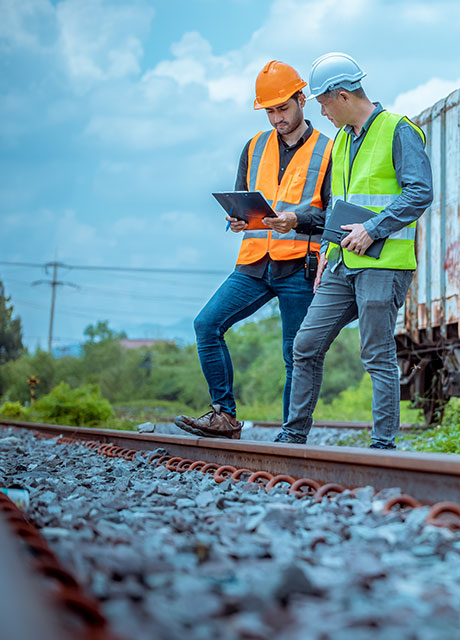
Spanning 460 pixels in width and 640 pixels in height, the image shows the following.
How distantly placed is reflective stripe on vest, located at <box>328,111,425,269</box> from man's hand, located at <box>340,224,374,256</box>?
0.06 metres

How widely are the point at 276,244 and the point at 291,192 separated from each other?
34cm

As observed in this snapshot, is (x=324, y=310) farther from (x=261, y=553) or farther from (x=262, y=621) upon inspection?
(x=262, y=621)

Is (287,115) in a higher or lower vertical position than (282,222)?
higher

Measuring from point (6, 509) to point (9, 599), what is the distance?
4.32 ft

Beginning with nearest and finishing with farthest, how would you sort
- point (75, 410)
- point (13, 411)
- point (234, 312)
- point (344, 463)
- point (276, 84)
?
point (344, 463) < point (276, 84) < point (234, 312) < point (75, 410) < point (13, 411)

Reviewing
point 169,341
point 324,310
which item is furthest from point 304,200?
point 169,341

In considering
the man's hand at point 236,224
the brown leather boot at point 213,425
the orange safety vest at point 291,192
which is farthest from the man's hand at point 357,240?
the brown leather boot at point 213,425

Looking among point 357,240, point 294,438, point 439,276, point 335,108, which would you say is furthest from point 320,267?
point 439,276

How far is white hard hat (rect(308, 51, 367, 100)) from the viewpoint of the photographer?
3.67 meters

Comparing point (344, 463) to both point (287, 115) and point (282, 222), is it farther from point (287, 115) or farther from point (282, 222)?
point (287, 115)

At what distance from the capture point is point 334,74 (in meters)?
3.67

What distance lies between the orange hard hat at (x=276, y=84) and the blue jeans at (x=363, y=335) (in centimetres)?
114

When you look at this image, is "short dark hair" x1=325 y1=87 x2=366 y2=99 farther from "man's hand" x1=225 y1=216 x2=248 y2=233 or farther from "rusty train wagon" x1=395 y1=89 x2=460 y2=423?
"rusty train wagon" x1=395 y1=89 x2=460 y2=423

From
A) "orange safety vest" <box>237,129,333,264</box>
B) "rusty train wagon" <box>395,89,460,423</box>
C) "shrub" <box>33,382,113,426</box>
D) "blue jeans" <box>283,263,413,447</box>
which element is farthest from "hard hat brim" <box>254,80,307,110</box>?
"shrub" <box>33,382,113,426</box>
